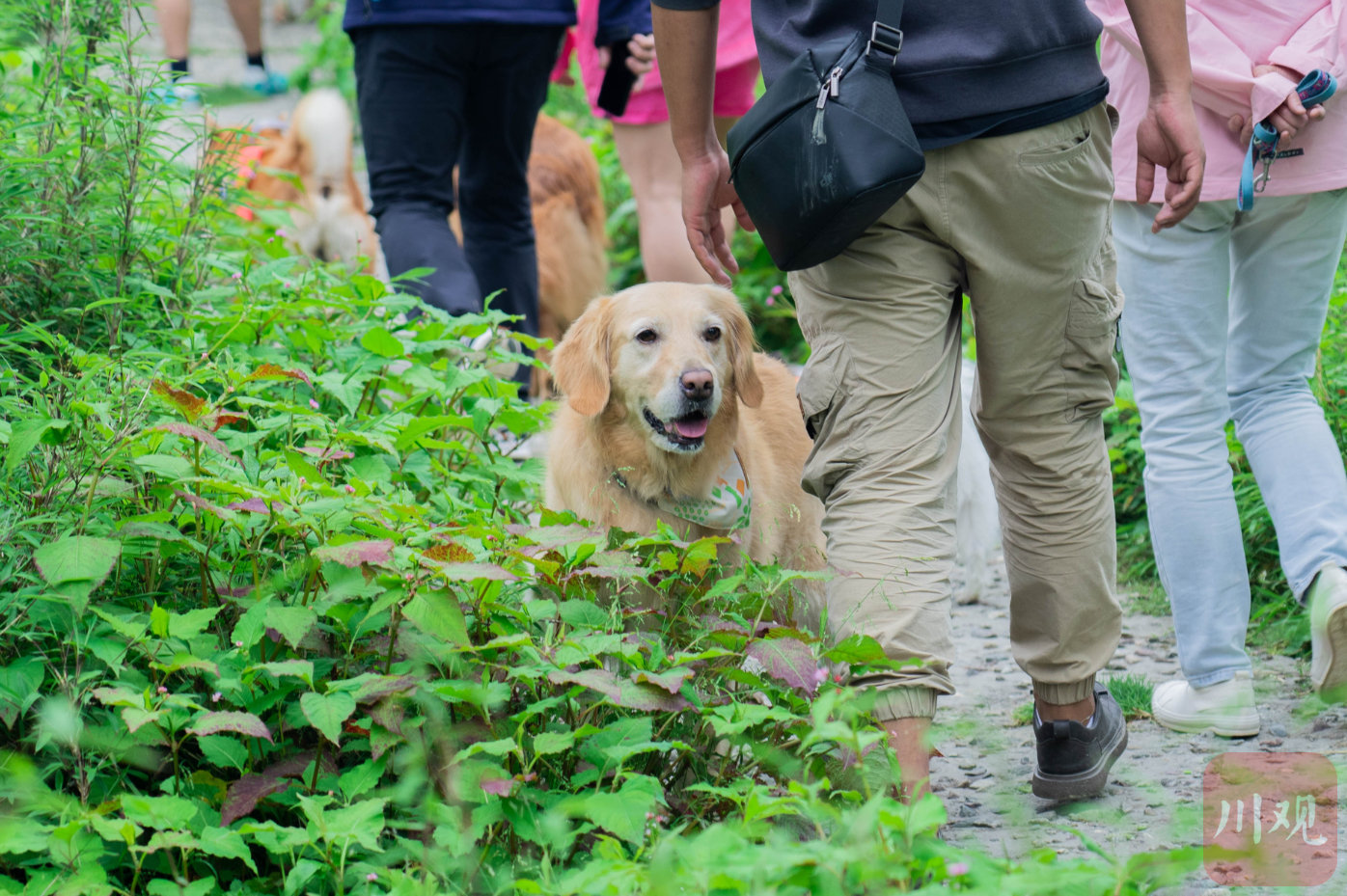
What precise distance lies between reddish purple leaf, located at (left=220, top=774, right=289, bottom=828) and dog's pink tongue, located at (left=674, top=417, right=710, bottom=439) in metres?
1.41

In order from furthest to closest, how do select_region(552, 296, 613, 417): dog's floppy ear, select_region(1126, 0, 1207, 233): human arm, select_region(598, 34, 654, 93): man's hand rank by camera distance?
1. select_region(598, 34, 654, 93): man's hand
2. select_region(552, 296, 613, 417): dog's floppy ear
3. select_region(1126, 0, 1207, 233): human arm

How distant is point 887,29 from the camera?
76.3 inches

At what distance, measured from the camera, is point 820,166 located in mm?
1927

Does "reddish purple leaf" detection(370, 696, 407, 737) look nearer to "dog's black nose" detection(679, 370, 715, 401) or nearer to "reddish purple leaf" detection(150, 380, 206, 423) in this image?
"reddish purple leaf" detection(150, 380, 206, 423)

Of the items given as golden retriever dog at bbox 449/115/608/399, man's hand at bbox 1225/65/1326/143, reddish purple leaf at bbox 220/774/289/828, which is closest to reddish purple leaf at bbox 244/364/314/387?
reddish purple leaf at bbox 220/774/289/828

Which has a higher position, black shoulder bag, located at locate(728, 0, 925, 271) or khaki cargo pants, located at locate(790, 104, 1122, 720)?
black shoulder bag, located at locate(728, 0, 925, 271)

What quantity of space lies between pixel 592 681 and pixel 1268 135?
6.15 ft

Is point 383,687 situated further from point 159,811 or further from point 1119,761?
point 1119,761

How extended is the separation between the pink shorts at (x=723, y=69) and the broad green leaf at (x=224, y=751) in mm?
2795

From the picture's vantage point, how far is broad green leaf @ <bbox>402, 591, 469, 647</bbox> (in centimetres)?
179

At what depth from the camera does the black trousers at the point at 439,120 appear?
368cm

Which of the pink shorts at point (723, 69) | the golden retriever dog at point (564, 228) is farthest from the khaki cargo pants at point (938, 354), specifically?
the golden retriever dog at point (564, 228)

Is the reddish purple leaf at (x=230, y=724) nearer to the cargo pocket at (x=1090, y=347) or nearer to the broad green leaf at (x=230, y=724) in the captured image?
the broad green leaf at (x=230, y=724)

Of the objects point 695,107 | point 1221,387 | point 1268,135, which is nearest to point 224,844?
point 695,107
